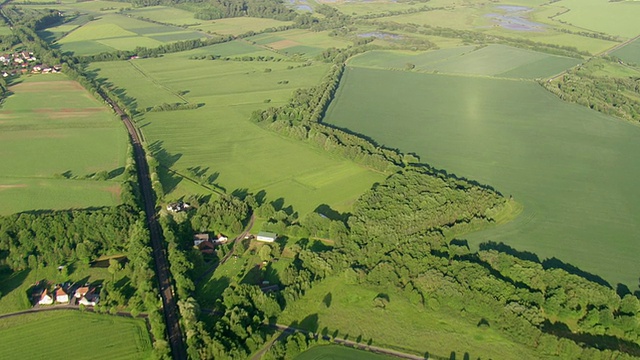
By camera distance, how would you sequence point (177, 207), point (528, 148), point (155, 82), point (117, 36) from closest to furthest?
1. point (177, 207)
2. point (528, 148)
3. point (155, 82)
4. point (117, 36)

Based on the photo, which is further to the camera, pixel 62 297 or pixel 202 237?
pixel 202 237

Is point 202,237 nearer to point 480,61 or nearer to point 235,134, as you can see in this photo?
point 235,134

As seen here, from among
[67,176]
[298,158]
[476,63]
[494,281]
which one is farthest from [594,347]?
[476,63]

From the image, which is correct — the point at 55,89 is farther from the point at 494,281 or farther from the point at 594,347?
the point at 594,347

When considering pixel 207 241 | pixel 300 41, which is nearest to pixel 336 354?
pixel 207 241

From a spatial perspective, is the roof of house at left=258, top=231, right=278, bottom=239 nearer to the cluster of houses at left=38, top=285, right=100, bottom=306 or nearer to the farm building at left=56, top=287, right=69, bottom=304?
the cluster of houses at left=38, top=285, right=100, bottom=306

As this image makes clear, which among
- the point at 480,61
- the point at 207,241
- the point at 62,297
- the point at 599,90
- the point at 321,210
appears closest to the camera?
the point at 62,297

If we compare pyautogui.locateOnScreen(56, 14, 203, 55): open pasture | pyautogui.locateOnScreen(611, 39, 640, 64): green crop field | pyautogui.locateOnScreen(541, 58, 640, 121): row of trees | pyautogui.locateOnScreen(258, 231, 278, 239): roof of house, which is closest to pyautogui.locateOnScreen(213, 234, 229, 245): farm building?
pyautogui.locateOnScreen(258, 231, 278, 239): roof of house
